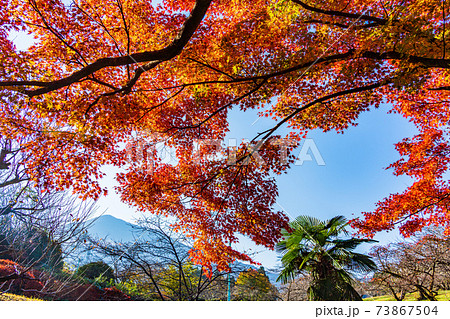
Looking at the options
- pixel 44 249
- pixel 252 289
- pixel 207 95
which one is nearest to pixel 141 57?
pixel 207 95

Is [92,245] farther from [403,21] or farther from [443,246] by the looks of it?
[443,246]

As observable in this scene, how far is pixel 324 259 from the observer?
6848mm

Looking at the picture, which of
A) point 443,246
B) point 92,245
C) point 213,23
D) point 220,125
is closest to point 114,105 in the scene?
point 220,125

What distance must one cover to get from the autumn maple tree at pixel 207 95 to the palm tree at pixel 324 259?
864mm

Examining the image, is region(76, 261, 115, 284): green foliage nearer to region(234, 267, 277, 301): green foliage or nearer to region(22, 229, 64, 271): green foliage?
region(22, 229, 64, 271): green foliage

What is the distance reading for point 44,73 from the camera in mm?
4562

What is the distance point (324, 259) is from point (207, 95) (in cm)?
585

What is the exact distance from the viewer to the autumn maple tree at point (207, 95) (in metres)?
4.52

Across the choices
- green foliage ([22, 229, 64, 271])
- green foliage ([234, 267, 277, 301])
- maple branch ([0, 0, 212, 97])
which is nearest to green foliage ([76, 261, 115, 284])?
green foliage ([22, 229, 64, 271])

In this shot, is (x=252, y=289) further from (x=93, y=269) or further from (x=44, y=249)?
(x=44, y=249)

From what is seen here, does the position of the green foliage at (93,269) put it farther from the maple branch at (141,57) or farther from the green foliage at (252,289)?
the maple branch at (141,57)
